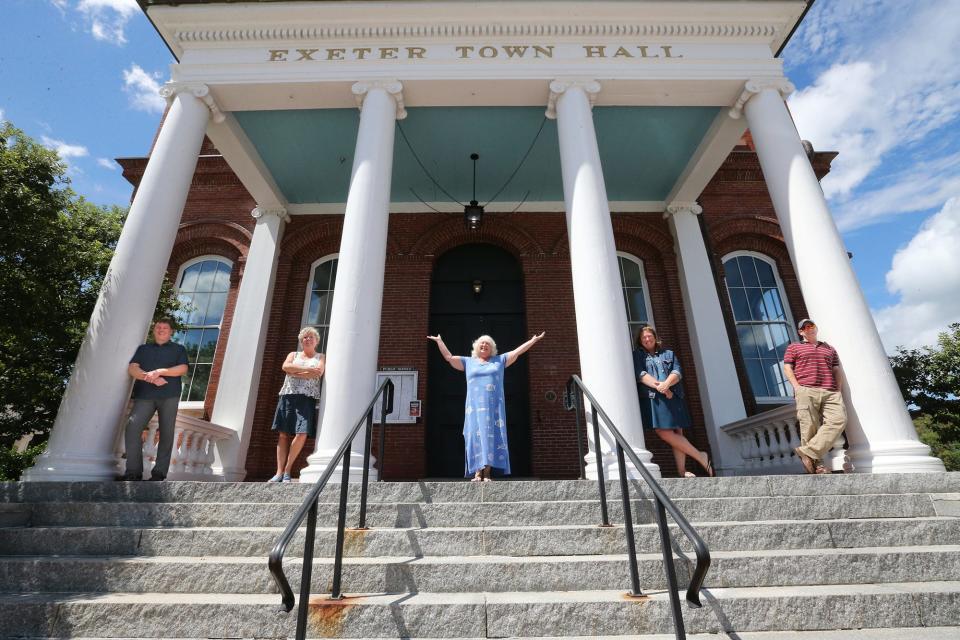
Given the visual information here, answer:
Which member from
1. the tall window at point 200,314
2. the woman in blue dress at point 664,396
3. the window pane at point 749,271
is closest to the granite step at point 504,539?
the woman in blue dress at point 664,396

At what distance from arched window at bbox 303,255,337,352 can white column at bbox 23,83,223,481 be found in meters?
3.62

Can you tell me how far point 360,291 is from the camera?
218 inches

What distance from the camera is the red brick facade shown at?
27.8 feet

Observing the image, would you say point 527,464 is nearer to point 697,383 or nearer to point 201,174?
point 697,383

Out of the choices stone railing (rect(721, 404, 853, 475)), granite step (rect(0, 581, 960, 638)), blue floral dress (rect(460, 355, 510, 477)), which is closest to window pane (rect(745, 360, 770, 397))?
stone railing (rect(721, 404, 853, 475))

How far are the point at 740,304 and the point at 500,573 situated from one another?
8.58m

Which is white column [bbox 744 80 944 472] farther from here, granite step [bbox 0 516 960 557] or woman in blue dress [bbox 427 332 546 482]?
woman in blue dress [bbox 427 332 546 482]

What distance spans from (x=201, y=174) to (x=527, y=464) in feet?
28.7

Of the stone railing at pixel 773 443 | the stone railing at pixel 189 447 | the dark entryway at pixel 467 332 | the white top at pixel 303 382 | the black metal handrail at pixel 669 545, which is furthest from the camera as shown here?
the dark entryway at pixel 467 332

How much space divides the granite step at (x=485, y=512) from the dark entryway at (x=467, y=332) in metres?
4.77

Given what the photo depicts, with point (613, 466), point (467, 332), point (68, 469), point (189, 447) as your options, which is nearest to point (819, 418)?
point (613, 466)

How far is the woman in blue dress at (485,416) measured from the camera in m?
4.86

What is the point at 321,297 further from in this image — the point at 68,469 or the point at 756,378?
the point at 756,378

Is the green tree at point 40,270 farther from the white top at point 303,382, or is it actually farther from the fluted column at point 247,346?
the white top at point 303,382
